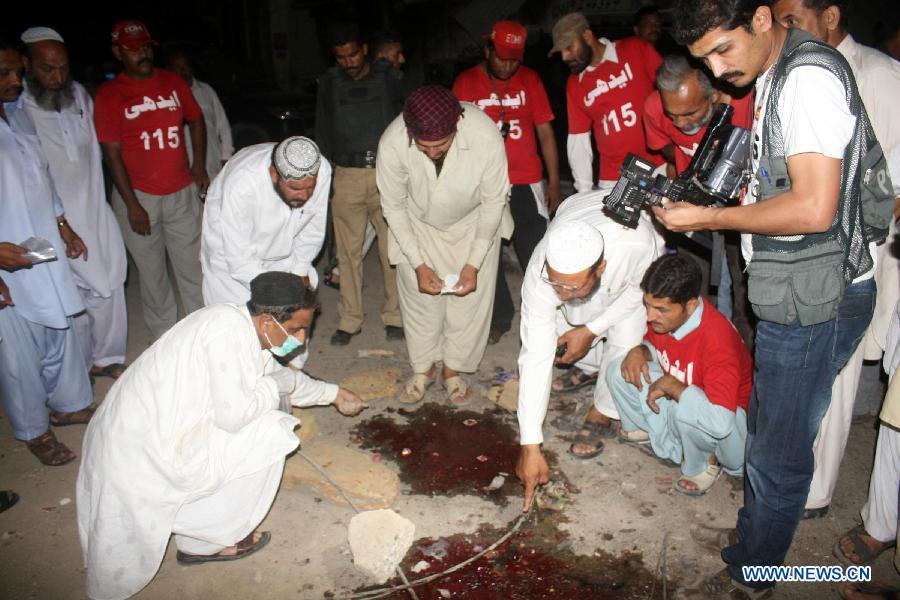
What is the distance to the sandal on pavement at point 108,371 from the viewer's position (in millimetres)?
4117

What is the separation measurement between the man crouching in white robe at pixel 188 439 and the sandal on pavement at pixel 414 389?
1.25 metres

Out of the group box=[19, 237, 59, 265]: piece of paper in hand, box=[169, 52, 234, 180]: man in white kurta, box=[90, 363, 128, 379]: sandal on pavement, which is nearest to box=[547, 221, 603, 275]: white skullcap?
box=[19, 237, 59, 265]: piece of paper in hand

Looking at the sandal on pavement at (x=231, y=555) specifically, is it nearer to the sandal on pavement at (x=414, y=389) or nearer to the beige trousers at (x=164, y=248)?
the sandal on pavement at (x=414, y=389)

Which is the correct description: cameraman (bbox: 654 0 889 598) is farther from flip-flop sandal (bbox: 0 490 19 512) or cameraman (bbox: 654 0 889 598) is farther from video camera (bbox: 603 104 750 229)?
flip-flop sandal (bbox: 0 490 19 512)

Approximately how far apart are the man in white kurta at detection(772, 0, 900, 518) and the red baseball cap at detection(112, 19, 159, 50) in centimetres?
362

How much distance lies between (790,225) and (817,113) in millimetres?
308

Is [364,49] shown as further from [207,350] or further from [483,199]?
[207,350]

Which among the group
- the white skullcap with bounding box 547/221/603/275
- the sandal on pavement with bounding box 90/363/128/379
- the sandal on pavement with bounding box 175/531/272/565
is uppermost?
the white skullcap with bounding box 547/221/603/275

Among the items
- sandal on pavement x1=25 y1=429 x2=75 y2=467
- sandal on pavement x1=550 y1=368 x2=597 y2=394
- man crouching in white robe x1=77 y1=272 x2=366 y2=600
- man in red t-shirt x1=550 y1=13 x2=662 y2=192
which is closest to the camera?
man crouching in white robe x1=77 y1=272 x2=366 y2=600

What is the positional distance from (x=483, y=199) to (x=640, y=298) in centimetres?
103

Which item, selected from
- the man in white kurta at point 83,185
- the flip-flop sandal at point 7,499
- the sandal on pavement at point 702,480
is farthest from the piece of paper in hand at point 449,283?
the flip-flop sandal at point 7,499

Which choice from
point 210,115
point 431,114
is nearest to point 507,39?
point 431,114

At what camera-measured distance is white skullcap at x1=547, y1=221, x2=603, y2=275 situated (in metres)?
2.61

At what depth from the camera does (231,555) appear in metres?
2.72
